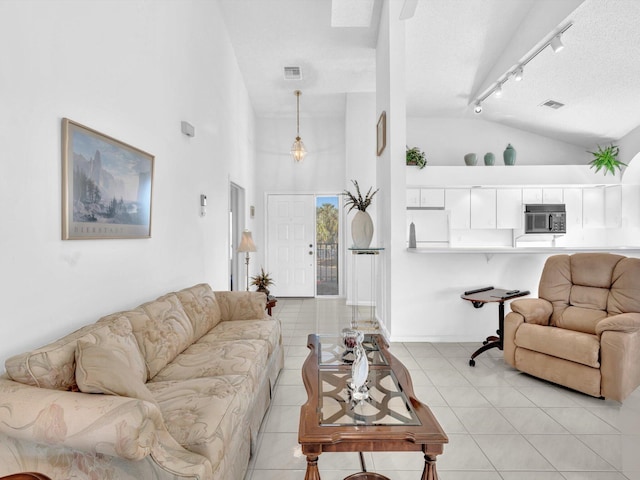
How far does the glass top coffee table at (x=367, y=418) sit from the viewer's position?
137 cm

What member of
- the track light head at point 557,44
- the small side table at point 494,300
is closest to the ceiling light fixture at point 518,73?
the track light head at point 557,44

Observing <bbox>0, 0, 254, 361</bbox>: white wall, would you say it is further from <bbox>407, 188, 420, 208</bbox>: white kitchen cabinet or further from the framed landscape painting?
<bbox>407, 188, 420, 208</bbox>: white kitchen cabinet

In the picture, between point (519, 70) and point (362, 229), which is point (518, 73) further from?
point (362, 229)

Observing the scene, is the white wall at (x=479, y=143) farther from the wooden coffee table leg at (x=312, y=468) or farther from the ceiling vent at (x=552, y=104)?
the wooden coffee table leg at (x=312, y=468)

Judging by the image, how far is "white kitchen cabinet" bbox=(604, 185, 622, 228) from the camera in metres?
5.79

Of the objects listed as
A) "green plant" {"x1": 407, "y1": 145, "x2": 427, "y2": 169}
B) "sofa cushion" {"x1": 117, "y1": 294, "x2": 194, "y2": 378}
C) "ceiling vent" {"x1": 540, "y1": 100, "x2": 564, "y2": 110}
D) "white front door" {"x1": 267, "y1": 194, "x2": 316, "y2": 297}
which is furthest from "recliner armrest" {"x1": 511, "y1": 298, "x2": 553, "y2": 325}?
"white front door" {"x1": 267, "y1": 194, "x2": 316, "y2": 297}

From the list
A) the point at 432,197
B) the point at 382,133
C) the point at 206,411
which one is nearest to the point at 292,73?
the point at 382,133

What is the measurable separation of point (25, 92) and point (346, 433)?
191 cm

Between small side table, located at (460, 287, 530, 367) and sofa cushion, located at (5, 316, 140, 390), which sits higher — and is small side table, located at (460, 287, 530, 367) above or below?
below

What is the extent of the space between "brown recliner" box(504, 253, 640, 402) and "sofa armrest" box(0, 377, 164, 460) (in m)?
2.95

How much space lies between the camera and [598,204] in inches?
236

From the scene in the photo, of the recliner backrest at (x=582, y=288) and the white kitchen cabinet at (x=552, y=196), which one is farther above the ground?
the white kitchen cabinet at (x=552, y=196)

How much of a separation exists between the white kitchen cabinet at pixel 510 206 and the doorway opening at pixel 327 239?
288 centimetres

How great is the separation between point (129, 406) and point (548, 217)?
6497mm
